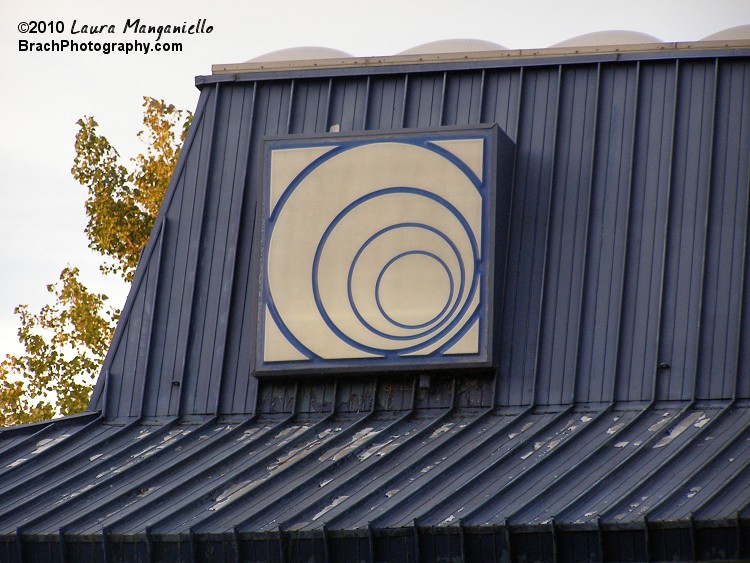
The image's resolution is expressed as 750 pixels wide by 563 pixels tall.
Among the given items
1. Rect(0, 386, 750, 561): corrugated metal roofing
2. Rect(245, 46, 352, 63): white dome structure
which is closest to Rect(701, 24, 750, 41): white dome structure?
Rect(245, 46, 352, 63): white dome structure

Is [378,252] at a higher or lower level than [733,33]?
lower

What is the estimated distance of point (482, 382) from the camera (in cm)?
1496

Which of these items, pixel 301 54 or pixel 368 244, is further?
pixel 301 54

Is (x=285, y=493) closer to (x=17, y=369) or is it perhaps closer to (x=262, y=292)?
(x=262, y=292)

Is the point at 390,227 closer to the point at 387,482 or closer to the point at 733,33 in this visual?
the point at 387,482

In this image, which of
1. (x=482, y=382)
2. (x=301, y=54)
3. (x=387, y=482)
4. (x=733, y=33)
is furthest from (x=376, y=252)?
(x=733, y=33)

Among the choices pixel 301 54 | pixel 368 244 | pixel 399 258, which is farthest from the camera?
pixel 301 54

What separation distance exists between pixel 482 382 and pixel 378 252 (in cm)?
194

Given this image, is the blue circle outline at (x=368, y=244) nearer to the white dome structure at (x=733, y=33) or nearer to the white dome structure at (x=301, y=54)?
the white dome structure at (x=301, y=54)

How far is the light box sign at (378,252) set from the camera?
15062 mm

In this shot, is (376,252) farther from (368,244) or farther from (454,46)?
(454,46)

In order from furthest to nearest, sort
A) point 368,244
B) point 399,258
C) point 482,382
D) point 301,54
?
1. point 301,54
2. point 368,244
3. point 399,258
4. point 482,382

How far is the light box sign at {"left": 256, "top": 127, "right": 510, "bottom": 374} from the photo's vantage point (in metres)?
15.1

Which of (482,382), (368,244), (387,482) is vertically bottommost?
(387,482)
